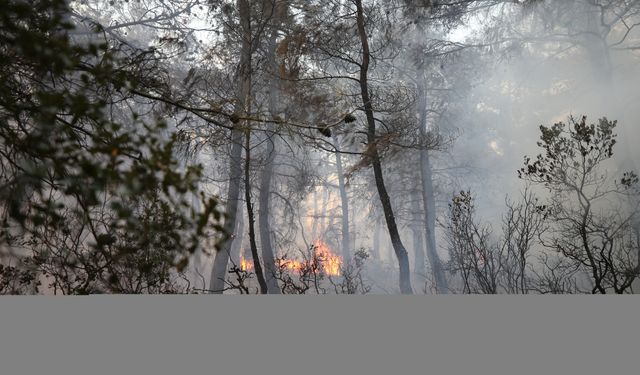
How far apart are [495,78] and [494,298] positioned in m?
1.55

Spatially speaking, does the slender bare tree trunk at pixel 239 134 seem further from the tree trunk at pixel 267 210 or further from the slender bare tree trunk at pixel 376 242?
the slender bare tree trunk at pixel 376 242

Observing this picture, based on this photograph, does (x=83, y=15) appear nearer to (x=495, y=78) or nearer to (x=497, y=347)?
(x=495, y=78)

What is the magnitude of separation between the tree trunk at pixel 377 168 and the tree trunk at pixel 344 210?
223 mm

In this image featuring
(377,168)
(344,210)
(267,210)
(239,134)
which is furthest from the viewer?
(344,210)

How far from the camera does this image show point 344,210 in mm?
3553

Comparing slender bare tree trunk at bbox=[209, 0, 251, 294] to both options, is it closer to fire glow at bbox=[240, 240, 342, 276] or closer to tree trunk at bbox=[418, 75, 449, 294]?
fire glow at bbox=[240, 240, 342, 276]

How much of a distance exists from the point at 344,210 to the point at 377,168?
0.79 m

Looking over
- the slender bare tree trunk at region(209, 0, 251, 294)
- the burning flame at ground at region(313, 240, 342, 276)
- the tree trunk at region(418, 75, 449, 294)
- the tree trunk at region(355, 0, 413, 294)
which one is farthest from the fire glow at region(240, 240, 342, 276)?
the tree trunk at region(418, 75, 449, 294)

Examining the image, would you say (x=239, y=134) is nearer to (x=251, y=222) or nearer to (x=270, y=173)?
(x=270, y=173)

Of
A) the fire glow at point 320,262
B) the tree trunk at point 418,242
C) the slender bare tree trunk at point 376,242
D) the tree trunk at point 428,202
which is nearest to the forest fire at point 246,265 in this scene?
the fire glow at point 320,262

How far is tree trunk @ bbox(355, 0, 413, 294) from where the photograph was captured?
2816 millimetres

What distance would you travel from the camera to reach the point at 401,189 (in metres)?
3.05

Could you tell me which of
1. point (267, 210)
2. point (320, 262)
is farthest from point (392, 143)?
point (267, 210)

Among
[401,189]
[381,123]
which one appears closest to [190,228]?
[381,123]
